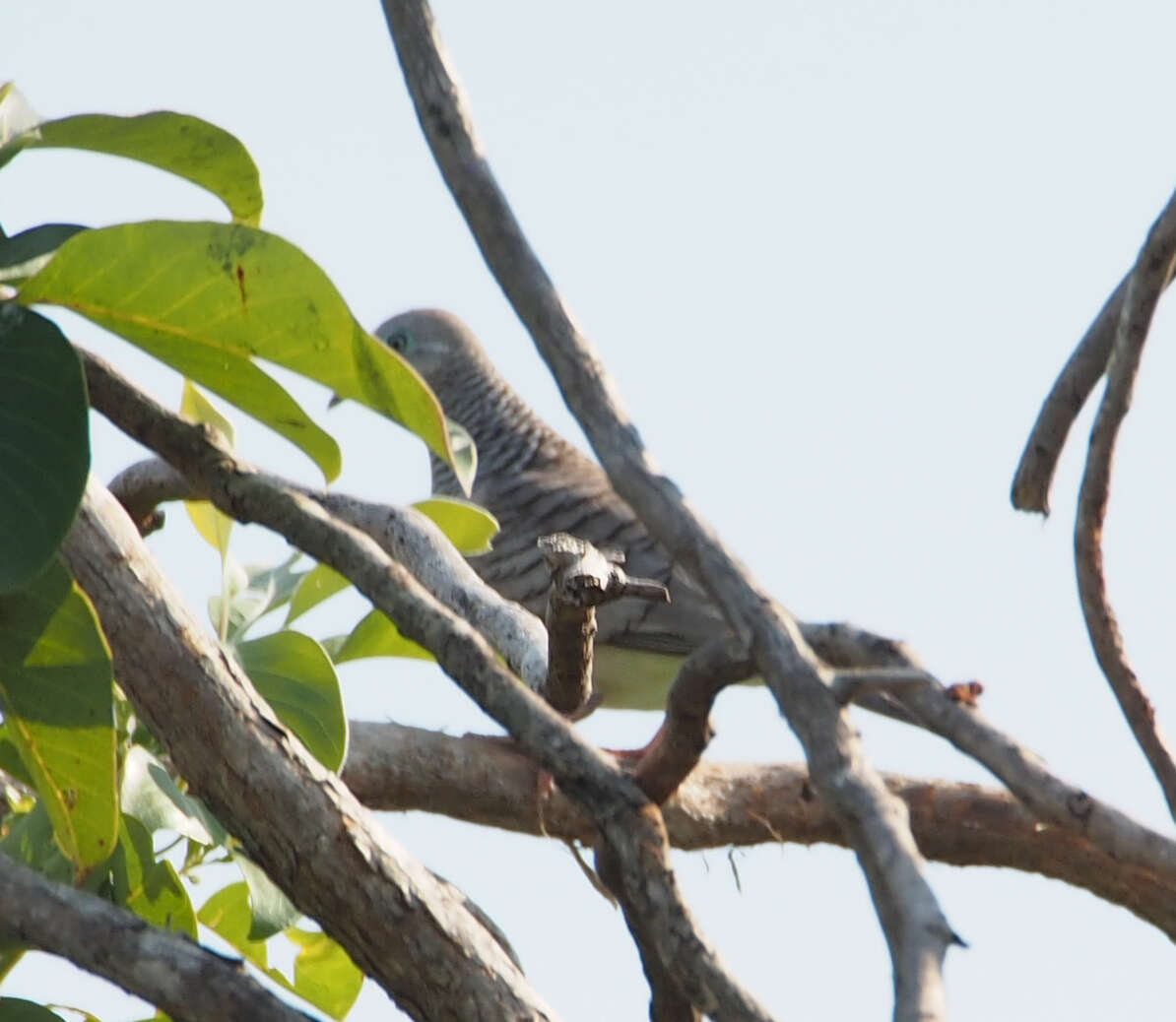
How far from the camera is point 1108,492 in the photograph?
1.52 metres

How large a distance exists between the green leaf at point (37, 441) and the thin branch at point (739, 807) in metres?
1.63

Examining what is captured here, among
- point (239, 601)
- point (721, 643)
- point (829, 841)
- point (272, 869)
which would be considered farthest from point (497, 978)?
point (829, 841)

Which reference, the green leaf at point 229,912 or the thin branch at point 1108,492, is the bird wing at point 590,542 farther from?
the thin branch at point 1108,492

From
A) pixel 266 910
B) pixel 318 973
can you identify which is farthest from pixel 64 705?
pixel 318 973

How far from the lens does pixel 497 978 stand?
4.89 ft

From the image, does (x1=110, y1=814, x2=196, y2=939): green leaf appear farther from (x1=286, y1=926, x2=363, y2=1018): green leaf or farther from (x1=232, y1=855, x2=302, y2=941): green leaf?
(x1=286, y1=926, x2=363, y2=1018): green leaf

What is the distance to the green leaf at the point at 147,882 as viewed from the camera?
171cm

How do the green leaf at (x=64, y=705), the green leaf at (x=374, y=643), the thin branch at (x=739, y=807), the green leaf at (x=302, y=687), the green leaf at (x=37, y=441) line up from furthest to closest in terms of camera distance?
1. the thin branch at (x=739, y=807)
2. the green leaf at (x=374, y=643)
3. the green leaf at (x=302, y=687)
4. the green leaf at (x=64, y=705)
5. the green leaf at (x=37, y=441)

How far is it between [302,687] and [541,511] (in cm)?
385

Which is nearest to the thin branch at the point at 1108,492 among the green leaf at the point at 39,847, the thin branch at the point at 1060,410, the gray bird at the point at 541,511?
the thin branch at the point at 1060,410

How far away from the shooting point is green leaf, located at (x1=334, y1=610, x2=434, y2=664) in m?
2.44

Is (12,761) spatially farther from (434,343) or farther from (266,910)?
(434,343)

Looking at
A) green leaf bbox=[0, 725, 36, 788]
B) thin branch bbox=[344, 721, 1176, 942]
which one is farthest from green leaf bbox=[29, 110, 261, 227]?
thin branch bbox=[344, 721, 1176, 942]

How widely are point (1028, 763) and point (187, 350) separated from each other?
822 mm
